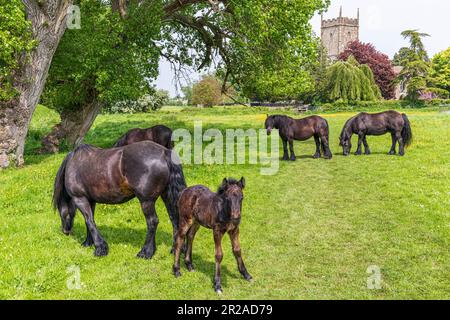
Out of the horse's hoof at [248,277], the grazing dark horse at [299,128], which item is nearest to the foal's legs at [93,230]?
the horse's hoof at [248,277]

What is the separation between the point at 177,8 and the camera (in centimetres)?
2388

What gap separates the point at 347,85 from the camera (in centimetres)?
6194

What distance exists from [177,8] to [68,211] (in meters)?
17.7

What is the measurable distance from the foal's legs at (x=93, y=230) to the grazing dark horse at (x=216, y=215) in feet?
5.43

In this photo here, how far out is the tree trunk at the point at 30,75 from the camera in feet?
55.1

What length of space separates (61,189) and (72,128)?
1439cm

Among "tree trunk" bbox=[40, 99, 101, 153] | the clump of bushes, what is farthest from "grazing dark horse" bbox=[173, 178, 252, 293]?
the clump of bushes

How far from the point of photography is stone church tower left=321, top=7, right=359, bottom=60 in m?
131

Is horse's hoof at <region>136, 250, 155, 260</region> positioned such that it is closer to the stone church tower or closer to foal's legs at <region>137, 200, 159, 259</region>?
foal's legs at <region>137, 200, 159, 259</region>

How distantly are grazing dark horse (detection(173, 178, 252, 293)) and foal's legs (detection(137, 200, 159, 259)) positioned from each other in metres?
0.66

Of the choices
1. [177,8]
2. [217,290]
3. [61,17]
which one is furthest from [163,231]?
[177,8]

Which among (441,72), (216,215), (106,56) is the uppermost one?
(441,72)

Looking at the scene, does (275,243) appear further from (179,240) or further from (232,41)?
(232,41)

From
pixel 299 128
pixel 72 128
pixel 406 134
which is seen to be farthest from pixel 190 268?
pixel 72 128
